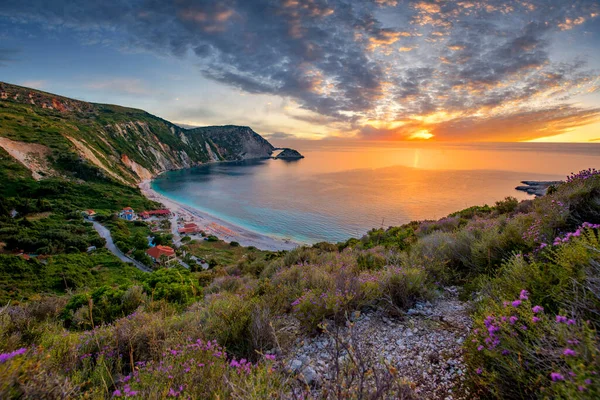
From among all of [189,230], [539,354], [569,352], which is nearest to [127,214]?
[189,230]

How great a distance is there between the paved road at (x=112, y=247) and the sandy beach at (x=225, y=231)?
29.2ft

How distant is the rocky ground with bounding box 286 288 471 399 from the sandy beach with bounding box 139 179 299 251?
32543 mm

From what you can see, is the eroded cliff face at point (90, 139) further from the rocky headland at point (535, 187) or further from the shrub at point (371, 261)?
the rocky headland at point (535, 187)

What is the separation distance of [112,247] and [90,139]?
211 ft

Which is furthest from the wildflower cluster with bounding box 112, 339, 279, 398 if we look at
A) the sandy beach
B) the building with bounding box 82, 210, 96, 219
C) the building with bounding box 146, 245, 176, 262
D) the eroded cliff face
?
the eroded cliff face

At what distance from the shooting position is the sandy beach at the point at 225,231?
3828 centimetres

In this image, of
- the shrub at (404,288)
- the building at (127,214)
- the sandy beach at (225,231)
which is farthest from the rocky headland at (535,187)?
the building at (127,214)

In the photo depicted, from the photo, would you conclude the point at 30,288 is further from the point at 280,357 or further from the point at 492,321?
the point at 492,321

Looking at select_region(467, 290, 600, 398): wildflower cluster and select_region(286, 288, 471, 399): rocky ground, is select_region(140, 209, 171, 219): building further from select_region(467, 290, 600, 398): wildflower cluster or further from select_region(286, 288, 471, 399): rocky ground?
select_region(467, 290, 600, 398): wildflower cluster

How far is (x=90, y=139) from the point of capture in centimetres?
7681

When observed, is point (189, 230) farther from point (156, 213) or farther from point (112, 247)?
point (156, 213)

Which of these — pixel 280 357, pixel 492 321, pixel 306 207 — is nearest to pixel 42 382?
pixel 280 357

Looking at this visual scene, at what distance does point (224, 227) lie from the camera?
4756 cm

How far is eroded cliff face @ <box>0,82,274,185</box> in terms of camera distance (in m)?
55.7
